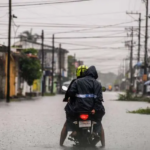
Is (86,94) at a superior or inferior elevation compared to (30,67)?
superior

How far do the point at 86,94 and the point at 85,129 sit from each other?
2.34ft

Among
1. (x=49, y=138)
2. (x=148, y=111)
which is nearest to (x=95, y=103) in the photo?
(x=49, y=138)

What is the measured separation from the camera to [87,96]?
11.6 metres

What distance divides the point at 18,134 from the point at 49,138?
1.36 meters

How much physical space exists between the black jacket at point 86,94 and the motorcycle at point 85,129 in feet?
0.55

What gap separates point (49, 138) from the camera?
46.5ft

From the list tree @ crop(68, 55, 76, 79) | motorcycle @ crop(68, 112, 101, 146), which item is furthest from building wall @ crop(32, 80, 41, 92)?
motorcycle @ crop(68, 112, 101, 146)

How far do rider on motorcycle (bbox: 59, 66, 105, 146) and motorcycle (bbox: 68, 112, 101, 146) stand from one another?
10cm

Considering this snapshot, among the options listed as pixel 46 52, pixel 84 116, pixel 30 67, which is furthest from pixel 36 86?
pixel 84 116

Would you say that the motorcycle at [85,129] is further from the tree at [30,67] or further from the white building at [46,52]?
the white building at [46,52]

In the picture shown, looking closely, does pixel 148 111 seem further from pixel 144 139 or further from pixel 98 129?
pixel 98 129

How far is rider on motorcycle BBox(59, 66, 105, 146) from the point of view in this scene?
37.9 ft

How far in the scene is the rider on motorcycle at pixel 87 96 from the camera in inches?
455

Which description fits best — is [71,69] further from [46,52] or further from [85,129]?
[85,129]
